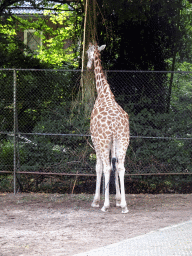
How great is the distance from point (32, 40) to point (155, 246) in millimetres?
7623

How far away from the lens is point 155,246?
434 centimetres

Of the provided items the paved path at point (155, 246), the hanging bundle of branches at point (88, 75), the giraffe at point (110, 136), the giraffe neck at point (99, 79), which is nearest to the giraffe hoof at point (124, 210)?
the giraffe at point (110, 136)

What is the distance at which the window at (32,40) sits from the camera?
10.0 meters

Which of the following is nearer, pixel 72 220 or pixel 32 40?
pixel 72 220

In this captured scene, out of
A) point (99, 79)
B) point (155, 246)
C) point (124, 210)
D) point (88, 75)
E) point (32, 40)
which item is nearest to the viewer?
point (155, 246)

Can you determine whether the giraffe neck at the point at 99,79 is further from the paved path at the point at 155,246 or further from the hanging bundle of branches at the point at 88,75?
the paved path at the point at 155,246

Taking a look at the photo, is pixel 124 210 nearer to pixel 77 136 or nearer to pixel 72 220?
pixel 72 220

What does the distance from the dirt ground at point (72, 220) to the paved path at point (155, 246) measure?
0.36m

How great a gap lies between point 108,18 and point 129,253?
20.9 feet

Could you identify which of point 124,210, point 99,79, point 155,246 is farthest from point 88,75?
point 155,246

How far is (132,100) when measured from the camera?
8.71 meters

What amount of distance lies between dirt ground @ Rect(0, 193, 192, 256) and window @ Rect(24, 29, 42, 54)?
4226 millimetres

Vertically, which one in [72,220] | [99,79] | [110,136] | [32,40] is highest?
[32,40]

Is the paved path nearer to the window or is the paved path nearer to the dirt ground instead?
the dirt ground
